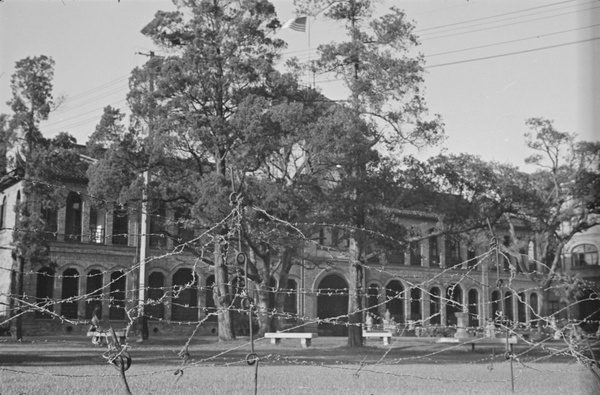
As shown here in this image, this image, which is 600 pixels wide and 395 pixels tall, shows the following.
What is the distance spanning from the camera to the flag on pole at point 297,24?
19453mm

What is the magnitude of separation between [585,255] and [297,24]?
108 feet

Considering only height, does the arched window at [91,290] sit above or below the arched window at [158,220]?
below

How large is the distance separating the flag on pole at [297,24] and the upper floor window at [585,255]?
31135 millimetres

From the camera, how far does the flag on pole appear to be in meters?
19.5

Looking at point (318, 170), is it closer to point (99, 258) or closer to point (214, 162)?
point (214, 162)

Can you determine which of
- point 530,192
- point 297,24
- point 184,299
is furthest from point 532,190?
point 184,299

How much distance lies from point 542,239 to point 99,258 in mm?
18367

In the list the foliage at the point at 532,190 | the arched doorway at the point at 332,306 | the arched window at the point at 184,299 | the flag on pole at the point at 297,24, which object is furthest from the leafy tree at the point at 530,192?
the arched window at the point at 184,299

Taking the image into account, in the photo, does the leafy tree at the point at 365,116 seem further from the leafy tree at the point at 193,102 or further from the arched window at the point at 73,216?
the arched window at the point at 73,216

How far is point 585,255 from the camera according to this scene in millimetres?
46812

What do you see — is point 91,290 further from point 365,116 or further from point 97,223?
point 365,116

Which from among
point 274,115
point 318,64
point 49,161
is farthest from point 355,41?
point 49,161

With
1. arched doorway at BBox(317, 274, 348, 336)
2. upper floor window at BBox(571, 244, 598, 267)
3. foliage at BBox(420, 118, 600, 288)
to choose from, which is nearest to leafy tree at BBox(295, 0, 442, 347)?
foliage at BBox(420, 118, 600, 288)

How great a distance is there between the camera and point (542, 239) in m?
29.0
